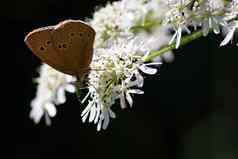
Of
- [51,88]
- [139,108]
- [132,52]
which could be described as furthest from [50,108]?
[139,108]

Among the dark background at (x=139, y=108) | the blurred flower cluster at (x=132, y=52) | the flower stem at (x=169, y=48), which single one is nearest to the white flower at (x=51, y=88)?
the blurred flower cluster at (x=132, y=52)

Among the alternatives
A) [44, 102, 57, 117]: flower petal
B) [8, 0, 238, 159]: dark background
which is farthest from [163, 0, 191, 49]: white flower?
[8, 0, 238, 159]: dark background

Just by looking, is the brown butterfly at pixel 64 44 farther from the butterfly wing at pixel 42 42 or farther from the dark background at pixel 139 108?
the dark background at pixel 139 108

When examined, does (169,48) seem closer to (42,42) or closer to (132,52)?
(132,52)

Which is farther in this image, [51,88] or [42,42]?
[51,88]

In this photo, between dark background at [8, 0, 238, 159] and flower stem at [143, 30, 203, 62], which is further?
dark background at [8, 0, 238, 159]

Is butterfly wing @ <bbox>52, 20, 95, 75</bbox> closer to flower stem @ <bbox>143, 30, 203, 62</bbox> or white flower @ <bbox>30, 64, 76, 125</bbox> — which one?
flower stem @ <bbox>143, 30, 203, 62</bbox>

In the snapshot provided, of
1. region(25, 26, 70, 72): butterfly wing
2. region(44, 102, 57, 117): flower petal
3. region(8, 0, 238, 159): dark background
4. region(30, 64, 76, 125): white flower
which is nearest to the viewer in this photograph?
region(25, 26, 70, 72): butterfly wing
